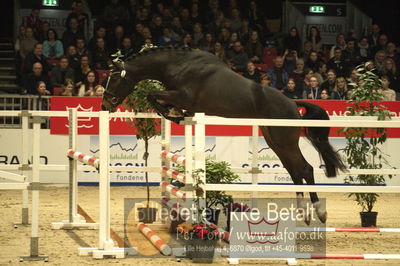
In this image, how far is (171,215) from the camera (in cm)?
748

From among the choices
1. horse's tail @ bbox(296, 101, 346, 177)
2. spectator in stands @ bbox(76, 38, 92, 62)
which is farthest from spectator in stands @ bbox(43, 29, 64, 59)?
horse's tail @ bbox(296, 101, 346, 177)

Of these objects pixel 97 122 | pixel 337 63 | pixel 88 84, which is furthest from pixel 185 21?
pixel 97 122

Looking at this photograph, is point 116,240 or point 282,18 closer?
point 116,240

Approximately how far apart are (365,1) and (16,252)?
595 inches

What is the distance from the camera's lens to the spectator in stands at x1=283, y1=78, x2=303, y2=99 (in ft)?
43.3

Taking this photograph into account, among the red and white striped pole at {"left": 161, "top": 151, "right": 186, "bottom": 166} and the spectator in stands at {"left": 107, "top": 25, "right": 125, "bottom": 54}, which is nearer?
the red and white striped pole at {"left": 161, "top": 151, "right": 186, "bottom": 166}

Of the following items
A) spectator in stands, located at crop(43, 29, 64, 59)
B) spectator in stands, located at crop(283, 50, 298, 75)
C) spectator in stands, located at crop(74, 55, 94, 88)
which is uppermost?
spectator in stands, located at crop(43, 29, 64, 59)

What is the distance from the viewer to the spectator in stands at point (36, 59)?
45.3 feet

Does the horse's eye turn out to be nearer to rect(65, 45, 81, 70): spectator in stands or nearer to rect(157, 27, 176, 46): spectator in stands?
rect(65, 45, 81, 70): spectator in stands

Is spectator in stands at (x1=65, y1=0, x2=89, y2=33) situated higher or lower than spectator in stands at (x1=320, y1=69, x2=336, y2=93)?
higher

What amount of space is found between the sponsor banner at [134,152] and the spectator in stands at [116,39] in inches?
140

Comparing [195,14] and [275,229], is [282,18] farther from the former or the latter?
[275,229]

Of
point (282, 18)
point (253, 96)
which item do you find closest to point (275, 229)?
point (253, 96)

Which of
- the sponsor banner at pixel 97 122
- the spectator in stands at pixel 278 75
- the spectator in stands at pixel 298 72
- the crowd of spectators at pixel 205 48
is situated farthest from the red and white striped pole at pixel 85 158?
the spectator in stands at pixel 298 72
